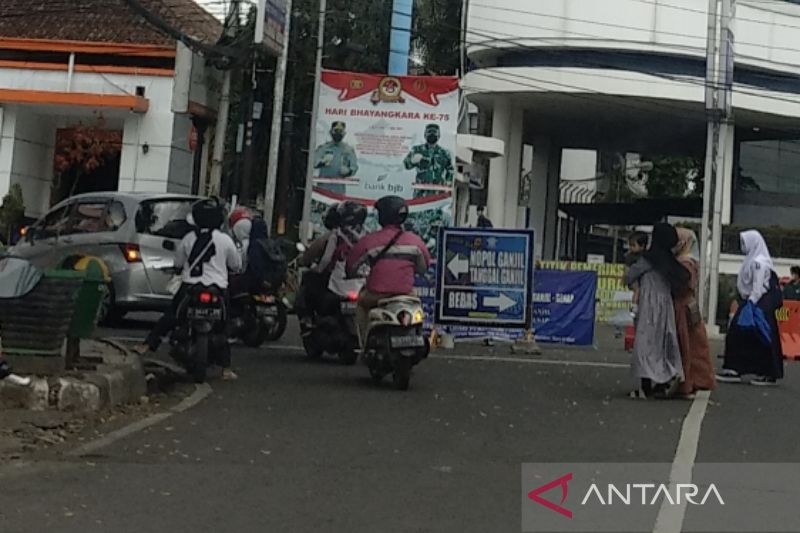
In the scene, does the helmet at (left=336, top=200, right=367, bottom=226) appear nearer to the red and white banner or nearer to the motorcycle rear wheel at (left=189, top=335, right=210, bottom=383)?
the motorcycle rear wheel at (left=189, top=335, right=210, bottom=383)

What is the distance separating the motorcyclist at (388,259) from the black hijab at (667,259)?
218 cm

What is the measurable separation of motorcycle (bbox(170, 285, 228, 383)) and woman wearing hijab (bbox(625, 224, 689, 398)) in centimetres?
390

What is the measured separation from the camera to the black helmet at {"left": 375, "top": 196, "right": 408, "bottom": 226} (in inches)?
453

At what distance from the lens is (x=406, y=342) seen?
35.8ft

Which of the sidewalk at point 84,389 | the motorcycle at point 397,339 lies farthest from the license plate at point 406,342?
the sidewalk at point 84,389

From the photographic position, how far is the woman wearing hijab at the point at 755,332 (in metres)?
13.4

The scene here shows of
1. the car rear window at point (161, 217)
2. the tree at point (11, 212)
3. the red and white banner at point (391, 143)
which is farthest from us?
the tree at point (11, 212)

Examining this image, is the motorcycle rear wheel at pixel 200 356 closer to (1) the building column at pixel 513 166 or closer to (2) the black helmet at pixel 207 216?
(2) the black helmet at pixel 207 216

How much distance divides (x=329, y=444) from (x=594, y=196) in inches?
2207

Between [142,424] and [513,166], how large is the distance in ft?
116

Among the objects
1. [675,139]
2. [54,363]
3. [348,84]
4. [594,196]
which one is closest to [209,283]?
[54,363]

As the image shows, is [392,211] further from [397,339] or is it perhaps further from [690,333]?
[690,333]

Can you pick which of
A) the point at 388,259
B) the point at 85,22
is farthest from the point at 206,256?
the point at 85,22

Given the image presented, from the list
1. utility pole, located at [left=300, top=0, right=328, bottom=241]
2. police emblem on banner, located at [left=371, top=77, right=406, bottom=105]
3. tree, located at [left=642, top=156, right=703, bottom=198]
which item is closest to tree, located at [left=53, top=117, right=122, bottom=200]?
utility pole, located at [left=300, top=0, right=328, bottom=241]
